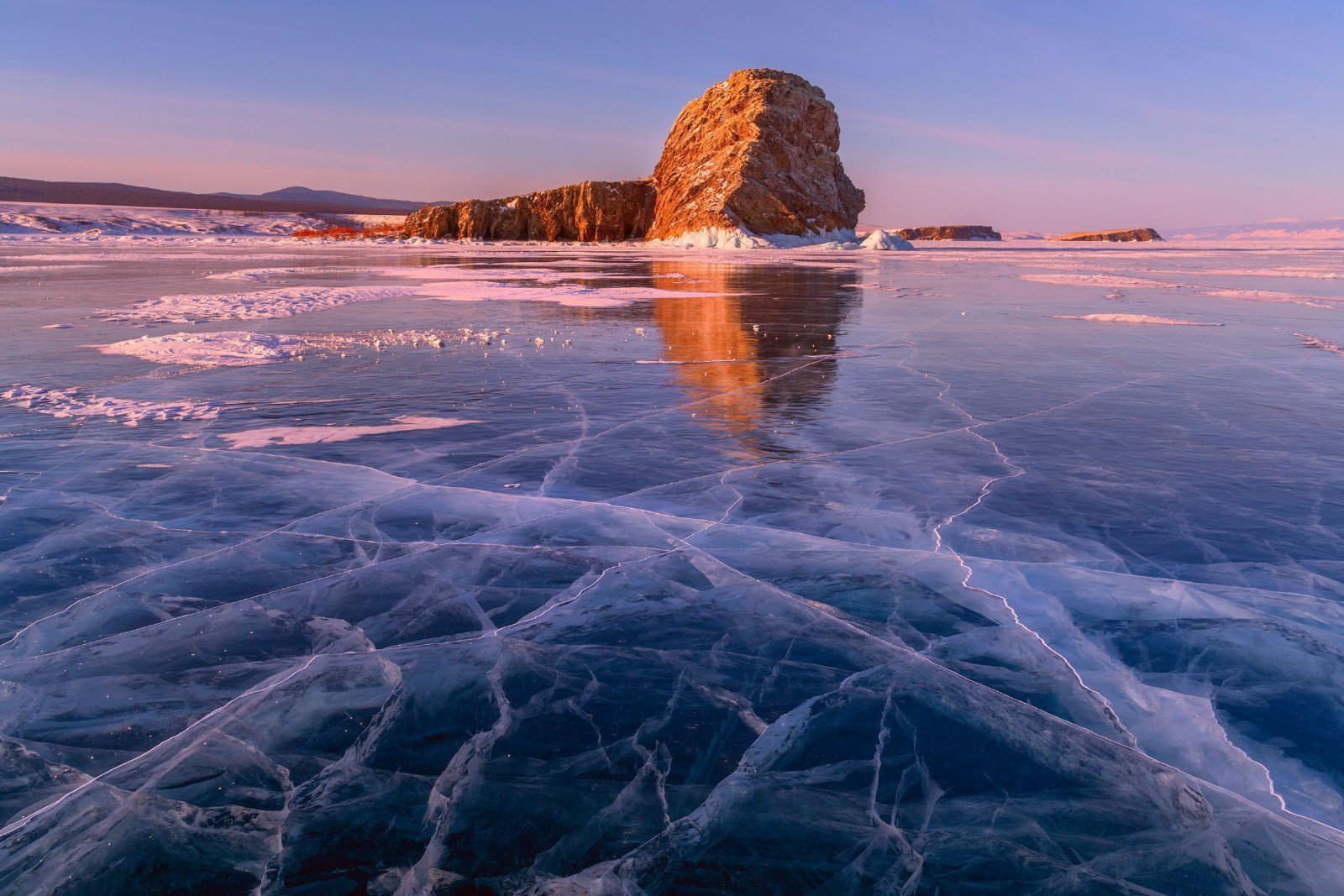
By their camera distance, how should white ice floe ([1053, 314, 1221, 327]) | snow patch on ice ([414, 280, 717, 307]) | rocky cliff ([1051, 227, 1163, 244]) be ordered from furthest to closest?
rocky cliff ([1051, 227, 1163, 244]) → snow patch on ice ([414, 280, 717, 307]) → white ice floe ([1053, 314, 1221, 327])

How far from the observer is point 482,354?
8695 millimetres

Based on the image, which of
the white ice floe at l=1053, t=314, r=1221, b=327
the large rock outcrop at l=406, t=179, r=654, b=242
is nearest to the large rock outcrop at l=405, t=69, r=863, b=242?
the large rock outcrop at l=406, t=179, r=654, b=242

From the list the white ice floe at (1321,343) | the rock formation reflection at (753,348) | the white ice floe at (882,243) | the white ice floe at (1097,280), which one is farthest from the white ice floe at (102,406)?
the white ice floe at (882,243)

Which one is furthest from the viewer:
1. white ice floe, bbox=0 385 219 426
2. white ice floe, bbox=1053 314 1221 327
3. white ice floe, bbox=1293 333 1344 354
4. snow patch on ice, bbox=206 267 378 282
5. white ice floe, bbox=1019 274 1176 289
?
white ice floe, bbox=1019 274 1176 289

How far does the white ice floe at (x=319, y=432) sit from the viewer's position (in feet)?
17.3

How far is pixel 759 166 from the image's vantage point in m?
56.6

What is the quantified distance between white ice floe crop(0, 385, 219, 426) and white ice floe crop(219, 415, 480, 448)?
0.69 meters

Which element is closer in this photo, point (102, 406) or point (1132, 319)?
Result: point (102, 406)

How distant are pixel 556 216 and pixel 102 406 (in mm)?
66972

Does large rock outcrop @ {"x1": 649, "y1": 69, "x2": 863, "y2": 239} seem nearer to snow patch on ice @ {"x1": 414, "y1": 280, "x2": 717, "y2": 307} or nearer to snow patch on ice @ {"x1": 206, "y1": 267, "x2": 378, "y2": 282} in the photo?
snow patch on ice @ {"x1": 206, "y1": 267, "x2": 378, "y2": 282}

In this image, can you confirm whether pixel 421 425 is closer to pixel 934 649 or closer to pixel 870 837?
pixel 934 649

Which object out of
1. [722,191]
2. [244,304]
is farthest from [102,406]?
[722,191]

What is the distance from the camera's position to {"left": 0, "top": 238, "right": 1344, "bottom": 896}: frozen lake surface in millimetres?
1891

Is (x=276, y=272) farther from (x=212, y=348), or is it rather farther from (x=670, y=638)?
(x=670, y=638)
